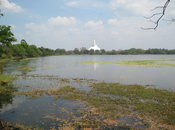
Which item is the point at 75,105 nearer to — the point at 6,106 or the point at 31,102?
the point at 31,102

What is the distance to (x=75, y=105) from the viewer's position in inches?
364

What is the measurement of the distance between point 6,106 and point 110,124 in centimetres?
734

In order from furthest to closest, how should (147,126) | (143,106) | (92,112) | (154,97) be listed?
(154,97) → (143,106) → (92,112) → (147,126)

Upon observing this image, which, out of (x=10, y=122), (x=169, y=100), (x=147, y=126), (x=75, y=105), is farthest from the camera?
(x=169, y=100)

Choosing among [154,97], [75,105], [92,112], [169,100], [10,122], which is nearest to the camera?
[10,122]

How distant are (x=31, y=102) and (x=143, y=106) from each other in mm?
7948

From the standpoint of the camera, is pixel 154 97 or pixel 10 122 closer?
pixel 10 122

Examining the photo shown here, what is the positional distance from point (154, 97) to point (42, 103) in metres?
8.62

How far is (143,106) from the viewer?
8688mm

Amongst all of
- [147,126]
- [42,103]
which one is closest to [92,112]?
[147,126]

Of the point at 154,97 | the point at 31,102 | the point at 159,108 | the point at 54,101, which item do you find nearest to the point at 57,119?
the point at 54,101

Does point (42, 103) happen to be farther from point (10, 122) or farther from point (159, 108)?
point (159, 108)

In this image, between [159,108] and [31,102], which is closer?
[159,108]

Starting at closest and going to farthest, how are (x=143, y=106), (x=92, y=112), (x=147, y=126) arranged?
1. (x=147, y=126)
2. (x=92, y=112)
3. (x=143, y=106)
